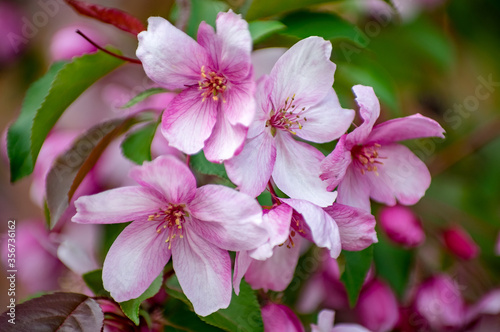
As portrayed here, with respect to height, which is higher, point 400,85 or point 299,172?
point 299,172

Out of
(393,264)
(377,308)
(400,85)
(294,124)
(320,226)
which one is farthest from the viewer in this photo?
(400,85)

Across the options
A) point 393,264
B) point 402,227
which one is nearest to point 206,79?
point 402,227

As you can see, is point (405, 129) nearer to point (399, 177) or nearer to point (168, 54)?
point (399, 177)

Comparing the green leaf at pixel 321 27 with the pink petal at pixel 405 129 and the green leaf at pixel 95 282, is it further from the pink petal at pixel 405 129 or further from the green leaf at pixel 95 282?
the green leaf at pixel 95 282

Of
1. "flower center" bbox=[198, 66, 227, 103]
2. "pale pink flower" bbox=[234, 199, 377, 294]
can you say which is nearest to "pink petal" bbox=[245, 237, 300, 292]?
"pale pink flower" bbox=[234, 199, 377, 294]

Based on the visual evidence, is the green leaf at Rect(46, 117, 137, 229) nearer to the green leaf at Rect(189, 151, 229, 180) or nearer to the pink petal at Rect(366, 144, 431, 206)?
the green leaf at Rect(189, 151, 229, 180)

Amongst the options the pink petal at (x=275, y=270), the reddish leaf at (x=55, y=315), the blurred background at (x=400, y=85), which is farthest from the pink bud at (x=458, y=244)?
the reddish leaf at (x=55, y=315)

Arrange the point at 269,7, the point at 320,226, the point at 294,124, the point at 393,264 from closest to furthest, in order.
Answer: the point at 320,226 → the point at 294,124 → the point at 269,7 → the point at 393,264
